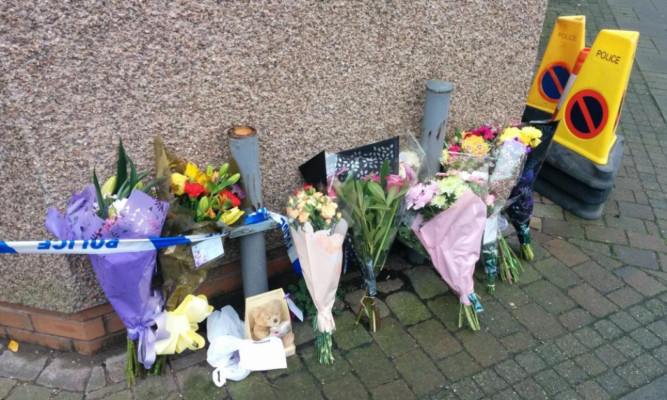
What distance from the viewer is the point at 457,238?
2.93 m

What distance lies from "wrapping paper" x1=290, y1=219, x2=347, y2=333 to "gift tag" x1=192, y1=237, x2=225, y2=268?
39 centimetres

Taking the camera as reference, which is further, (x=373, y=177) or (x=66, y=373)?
Result: (x=373, y=177)

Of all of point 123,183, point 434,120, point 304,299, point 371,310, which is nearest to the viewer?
point 123,183

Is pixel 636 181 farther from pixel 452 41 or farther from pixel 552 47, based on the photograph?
pixel 452 41

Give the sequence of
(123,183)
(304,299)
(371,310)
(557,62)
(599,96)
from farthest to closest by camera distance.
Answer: (557,62) < (599,96) < (304,299) < (371,310) < (123,183)

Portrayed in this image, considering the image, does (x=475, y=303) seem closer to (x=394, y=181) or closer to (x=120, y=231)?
(x=394, y=181)

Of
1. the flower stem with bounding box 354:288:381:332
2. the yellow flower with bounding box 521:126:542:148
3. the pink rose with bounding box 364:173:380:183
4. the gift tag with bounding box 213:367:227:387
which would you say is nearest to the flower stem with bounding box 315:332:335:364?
the flower stem with bounding box 354:288:381:332


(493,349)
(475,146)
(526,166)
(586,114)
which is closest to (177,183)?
(475,146)

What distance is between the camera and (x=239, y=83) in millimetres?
2646

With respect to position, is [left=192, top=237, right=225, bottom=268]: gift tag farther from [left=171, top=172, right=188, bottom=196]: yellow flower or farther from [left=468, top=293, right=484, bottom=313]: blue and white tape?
[left=468, top=293, right=484, bottom=313]: blue and white tape

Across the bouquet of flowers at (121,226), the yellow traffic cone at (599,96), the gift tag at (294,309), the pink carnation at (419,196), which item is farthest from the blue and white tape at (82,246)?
the yellow traffic cone at (599,96)

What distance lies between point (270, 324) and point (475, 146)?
170 centimetres

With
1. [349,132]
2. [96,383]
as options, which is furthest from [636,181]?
[96,383]

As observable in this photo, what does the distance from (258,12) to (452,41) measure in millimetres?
1351
